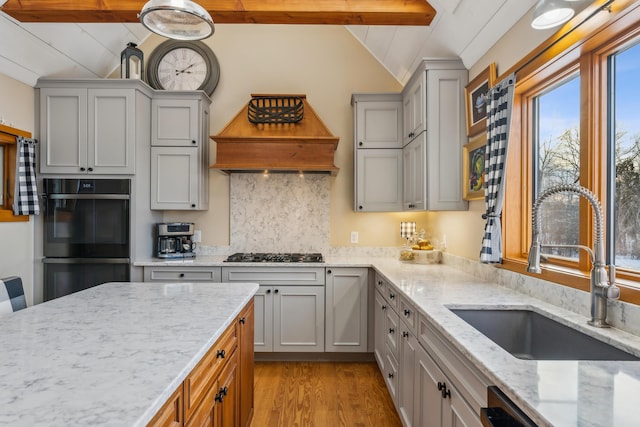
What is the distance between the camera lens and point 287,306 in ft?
10.6

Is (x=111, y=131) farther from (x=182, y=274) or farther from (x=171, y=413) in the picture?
(x=171, y=413)

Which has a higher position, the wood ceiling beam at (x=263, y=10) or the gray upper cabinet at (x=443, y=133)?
the wood ceiling beam at (x=263, y=10)

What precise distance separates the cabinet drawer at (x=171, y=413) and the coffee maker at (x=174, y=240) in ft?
8.29

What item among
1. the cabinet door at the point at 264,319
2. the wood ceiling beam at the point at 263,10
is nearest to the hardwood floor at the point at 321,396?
the cabinet door at the point at 264,319

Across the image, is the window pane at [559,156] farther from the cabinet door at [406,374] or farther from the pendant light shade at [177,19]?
the pendant light shade at [177,19]

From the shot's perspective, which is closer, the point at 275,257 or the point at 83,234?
the point at 83,234

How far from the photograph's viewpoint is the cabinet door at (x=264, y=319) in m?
3.21

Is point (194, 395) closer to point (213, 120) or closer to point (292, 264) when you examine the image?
point (292, 264)

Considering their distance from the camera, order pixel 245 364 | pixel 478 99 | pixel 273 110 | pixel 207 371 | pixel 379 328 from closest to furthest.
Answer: pixel 207 371
pixel 245 364
pixel 478 99
pixel 379 328
pixel 273 110

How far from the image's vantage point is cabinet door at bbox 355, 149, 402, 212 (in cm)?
344

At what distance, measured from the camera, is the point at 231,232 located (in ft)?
12.3

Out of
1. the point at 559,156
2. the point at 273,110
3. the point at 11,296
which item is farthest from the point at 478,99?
the point at 11,296

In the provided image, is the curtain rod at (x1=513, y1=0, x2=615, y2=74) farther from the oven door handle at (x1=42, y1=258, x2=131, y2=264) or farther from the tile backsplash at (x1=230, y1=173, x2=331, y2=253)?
the oven door handle at (x1=42, y1=258, x2=131, y2=264)

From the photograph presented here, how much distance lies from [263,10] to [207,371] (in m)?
2.40
